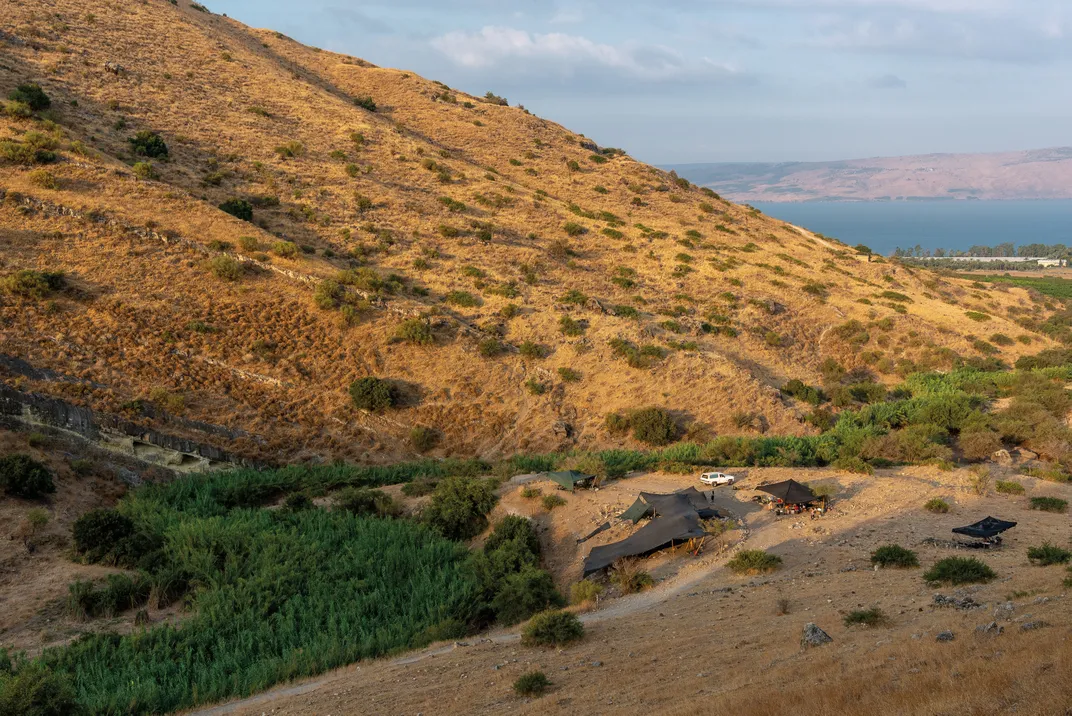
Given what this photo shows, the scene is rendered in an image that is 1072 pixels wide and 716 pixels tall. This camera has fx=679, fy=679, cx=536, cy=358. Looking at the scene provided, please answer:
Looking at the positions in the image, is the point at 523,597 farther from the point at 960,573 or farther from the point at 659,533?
the point at 960,573

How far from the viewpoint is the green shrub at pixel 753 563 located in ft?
59.1

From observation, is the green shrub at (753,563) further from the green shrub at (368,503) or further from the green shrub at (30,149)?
the green shrub at (30,149)

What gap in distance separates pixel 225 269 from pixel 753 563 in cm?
2844

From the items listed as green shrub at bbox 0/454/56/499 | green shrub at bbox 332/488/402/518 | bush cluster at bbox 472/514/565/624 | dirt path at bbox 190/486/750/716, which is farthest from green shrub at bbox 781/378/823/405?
green shrub at bbox 0/454/56/499

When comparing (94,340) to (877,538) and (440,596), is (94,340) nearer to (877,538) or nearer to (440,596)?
(440,596)

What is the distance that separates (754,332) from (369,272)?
2451cm

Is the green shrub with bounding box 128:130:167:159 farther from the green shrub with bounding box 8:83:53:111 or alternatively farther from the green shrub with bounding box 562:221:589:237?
the green shrub with bounding box 562:221:589:237

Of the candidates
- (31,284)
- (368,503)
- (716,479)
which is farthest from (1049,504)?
(31,284)

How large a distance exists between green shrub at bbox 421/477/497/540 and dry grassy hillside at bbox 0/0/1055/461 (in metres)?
7.00

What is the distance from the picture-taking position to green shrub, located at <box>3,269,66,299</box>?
28.8m

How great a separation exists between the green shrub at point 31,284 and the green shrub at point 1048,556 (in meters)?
36.4

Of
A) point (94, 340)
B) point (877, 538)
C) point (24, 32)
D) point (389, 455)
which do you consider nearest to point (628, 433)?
point (389, 455)

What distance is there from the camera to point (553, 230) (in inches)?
2023

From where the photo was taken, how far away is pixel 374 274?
123 feet
